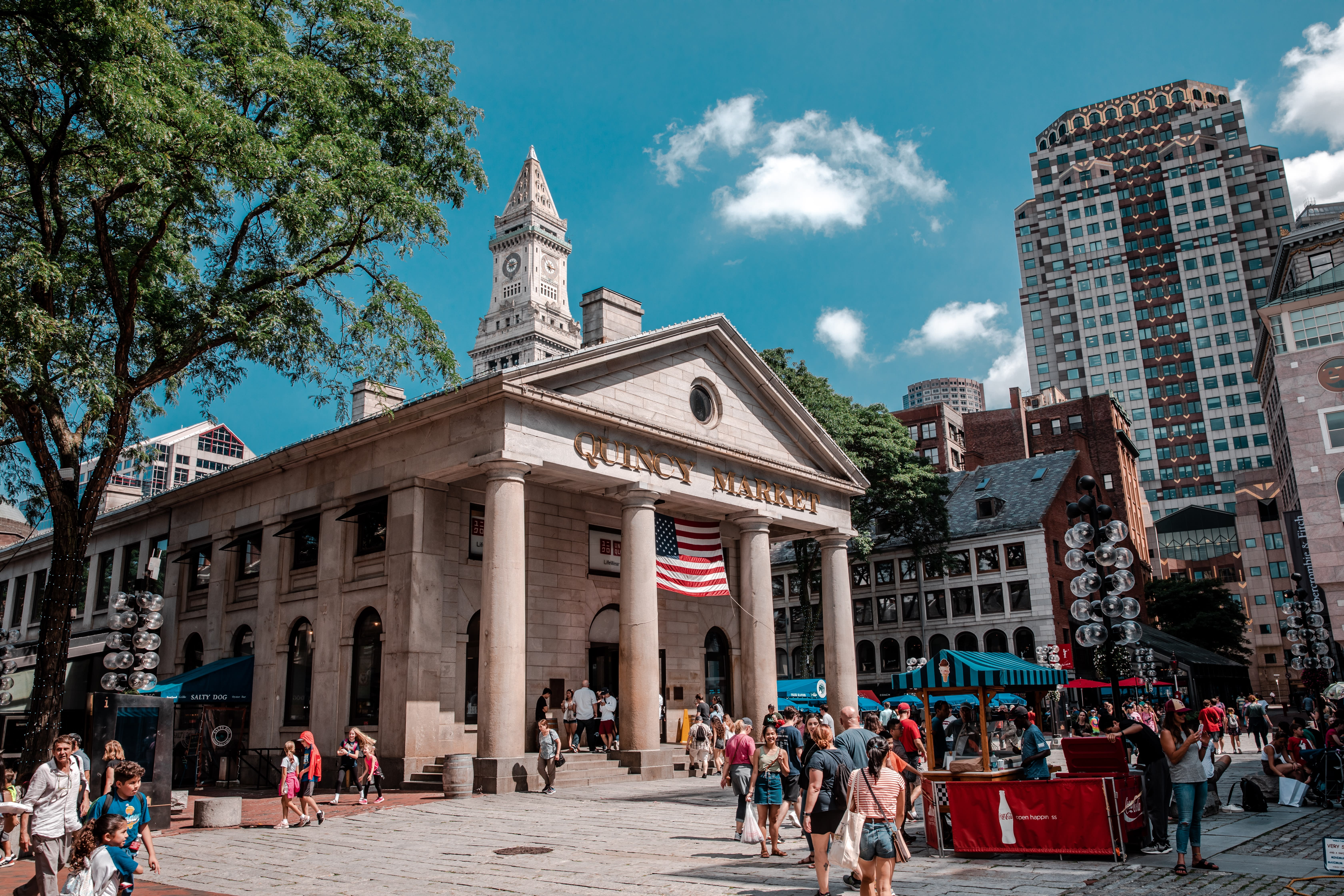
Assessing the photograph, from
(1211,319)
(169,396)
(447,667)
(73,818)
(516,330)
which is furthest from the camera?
(516,330)

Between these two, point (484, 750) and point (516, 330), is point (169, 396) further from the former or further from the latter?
point (516, 330)

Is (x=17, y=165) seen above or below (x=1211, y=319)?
below

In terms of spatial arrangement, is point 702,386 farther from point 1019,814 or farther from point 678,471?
point 1019,814

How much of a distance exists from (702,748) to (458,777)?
7.30 m

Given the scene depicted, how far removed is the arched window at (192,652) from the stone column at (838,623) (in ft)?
66.1

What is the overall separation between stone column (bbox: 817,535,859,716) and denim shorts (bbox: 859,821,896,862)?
21.3 meters

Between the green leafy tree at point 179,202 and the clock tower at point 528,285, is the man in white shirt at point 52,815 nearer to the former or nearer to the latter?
the green leafy tree at point 179,202

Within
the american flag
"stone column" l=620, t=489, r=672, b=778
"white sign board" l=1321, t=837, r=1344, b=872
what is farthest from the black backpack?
the american flag

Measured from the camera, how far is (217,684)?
27219 mm

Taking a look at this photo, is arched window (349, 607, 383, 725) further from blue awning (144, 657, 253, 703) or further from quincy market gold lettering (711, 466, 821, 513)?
quincy market gold lettering (711, 466, 821, 513)

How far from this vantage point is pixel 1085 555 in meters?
16.5

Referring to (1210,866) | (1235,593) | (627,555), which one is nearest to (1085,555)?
(1210,866)

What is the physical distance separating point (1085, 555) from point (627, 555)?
38.6ft

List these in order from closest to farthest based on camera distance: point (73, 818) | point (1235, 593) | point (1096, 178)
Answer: point (73, 818) → point (1235, 593) → point (1096, 178)
